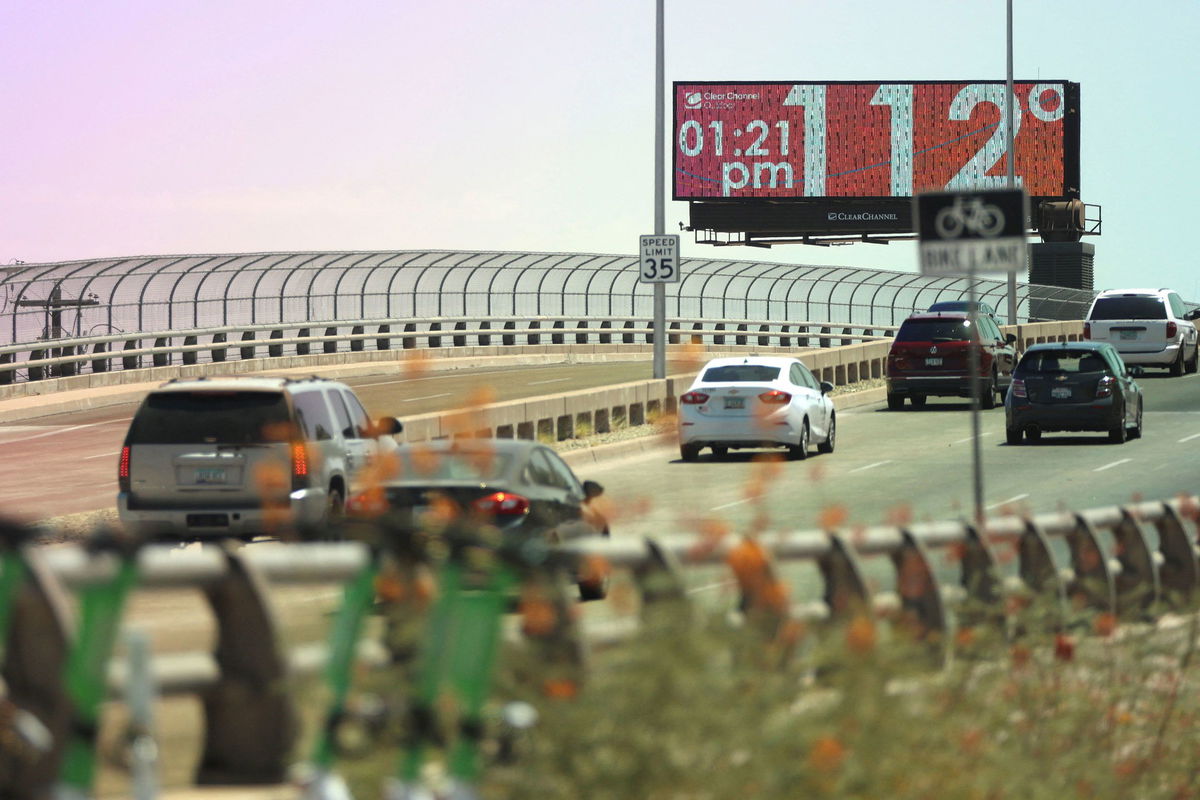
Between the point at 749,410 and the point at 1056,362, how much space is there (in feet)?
17.3

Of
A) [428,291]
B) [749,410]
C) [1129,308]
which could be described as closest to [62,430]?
[749,410]

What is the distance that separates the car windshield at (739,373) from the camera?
1148 inches

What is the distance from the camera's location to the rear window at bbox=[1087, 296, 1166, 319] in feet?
149

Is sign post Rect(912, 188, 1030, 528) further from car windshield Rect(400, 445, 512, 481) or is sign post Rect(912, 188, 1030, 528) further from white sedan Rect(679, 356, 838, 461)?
white sedan Rect(679, 356, 838, 461)

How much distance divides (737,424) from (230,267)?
23816 mm

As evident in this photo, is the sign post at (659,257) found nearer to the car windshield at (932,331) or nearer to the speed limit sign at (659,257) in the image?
the speed limit sign at (659,257)

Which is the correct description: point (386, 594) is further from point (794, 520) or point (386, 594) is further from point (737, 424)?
point (737, 424)

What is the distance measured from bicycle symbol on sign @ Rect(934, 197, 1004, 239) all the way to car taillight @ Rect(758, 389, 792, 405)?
1438 cm

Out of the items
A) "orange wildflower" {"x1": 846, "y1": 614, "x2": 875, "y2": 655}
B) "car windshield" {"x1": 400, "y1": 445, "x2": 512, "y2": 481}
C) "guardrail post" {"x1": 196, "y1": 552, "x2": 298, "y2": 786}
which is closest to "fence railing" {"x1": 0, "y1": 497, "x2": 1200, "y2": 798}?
"guardrail post" {"x1": 196, "y1": 552, "x2": 298, "y2": 786}

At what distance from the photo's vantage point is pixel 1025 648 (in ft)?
27.7

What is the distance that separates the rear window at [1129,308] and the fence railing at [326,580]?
3673 centimetres

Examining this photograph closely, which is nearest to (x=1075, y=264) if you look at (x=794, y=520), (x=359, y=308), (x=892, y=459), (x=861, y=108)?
(x=861, y=108)

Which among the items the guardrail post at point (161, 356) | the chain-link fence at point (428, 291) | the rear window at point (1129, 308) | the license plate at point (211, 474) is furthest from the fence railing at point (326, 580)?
the guardrail post at point (161, 356)

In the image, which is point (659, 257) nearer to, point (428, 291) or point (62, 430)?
point (62, 430)
